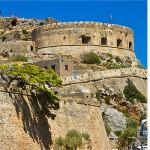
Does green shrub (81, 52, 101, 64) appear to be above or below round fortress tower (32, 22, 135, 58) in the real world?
below

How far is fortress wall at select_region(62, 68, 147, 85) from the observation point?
147ft

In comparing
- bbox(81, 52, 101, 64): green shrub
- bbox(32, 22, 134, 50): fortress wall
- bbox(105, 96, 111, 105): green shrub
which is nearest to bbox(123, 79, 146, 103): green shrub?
bbox(105, 96, 111, 105): green shrub

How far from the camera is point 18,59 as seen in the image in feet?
169

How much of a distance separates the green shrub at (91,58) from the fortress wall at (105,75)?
486cm

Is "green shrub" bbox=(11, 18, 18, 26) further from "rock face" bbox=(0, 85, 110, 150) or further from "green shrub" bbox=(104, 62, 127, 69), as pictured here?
"rock face" bbox=(0, 85, 110, 150)

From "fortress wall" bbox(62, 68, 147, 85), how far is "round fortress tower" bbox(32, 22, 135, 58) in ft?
27.0

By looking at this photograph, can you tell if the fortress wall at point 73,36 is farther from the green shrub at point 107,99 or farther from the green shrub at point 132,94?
the green shrub at point 107,99

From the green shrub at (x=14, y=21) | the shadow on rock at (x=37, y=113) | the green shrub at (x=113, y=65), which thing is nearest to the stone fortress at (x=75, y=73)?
the shadow on rock at (x=37, y=113)

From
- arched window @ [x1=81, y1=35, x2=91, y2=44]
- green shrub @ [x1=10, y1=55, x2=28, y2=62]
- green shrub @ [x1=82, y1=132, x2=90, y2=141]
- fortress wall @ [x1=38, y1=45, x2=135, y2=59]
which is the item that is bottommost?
green shrub @ [x1=82, y1=132, x2=90, y2=141]

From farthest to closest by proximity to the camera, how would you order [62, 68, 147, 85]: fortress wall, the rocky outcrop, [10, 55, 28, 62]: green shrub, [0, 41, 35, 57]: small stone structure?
[0, 41, 35, 57]: small stone structure < [10, 55, 28, 62]: green shrub < [62, 68, 147, 85]: fortress wall < the rocky outcrop

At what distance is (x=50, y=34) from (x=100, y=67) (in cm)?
843

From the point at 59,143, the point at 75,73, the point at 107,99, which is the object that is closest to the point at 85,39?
the point at 75,73

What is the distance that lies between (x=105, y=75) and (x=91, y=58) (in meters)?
6.58

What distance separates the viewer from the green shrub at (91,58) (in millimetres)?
52759
